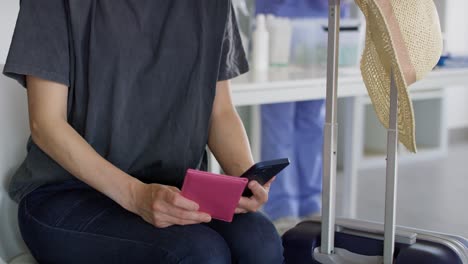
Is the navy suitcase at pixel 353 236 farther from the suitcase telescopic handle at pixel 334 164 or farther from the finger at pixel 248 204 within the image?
the finger at pixel 248 204

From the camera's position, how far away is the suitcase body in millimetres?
1186

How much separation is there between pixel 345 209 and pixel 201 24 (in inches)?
45.4

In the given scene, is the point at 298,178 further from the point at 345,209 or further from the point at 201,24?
the point at 201,24

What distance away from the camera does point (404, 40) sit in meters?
1.07

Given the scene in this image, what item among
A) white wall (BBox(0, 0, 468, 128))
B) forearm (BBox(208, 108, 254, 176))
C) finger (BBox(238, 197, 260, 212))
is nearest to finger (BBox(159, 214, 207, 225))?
finger (BBox(238, 197, 260, 212))

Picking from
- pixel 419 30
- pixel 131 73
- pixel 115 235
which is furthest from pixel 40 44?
pixel 419 30

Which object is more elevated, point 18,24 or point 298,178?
point 18,24

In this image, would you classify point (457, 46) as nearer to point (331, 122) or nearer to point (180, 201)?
point (331, 122)

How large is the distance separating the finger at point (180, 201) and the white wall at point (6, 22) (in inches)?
24.1

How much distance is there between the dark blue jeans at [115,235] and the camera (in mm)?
1043

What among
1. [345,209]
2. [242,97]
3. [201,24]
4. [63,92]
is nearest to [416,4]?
[201,24]

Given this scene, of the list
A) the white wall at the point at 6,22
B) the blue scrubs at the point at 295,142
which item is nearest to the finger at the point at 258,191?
the white wall at the point at 6,22

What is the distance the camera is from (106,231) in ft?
3.52

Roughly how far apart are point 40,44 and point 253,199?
1.41 ft
